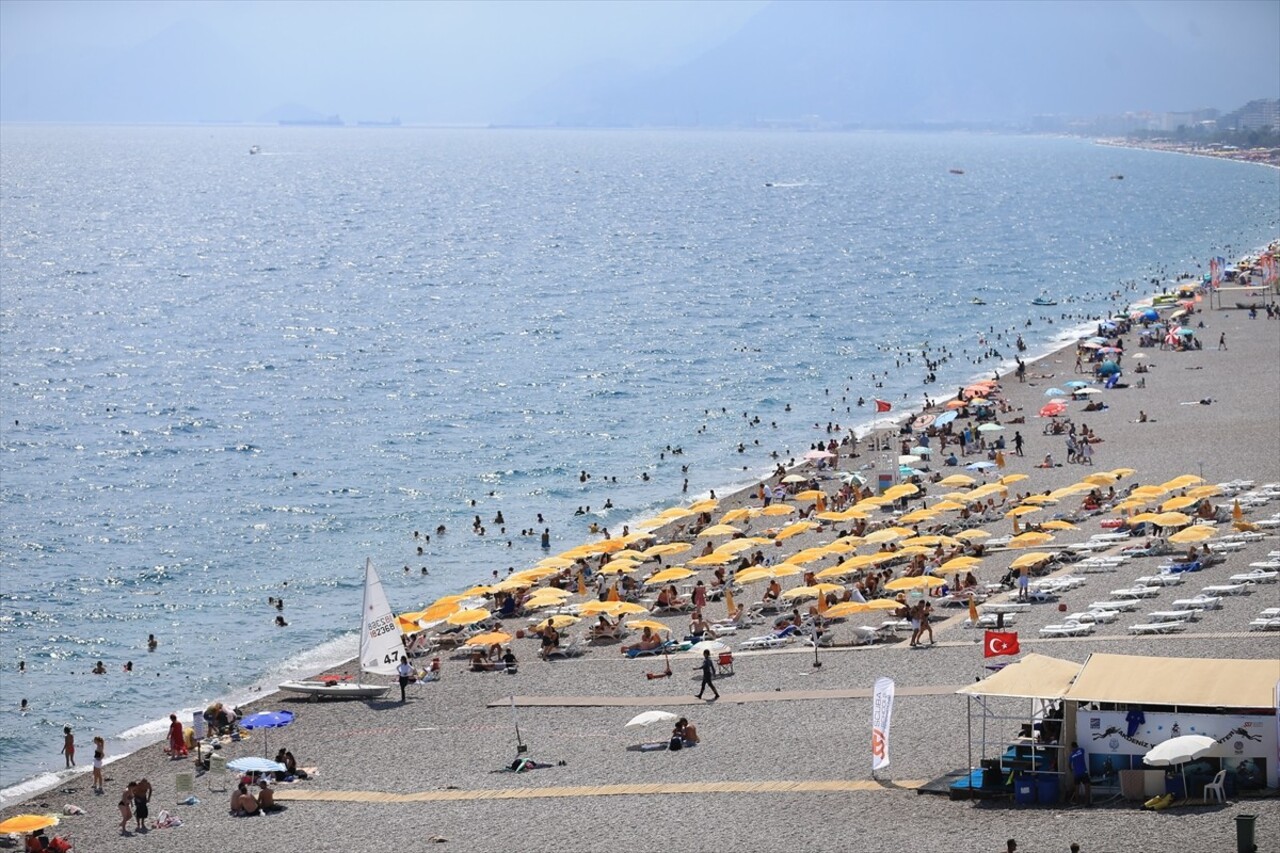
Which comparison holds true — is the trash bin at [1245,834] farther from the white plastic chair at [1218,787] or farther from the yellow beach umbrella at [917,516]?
the yellow beach umbrella at [917,516]

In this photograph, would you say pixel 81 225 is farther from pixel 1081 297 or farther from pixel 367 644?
pixel 367 644

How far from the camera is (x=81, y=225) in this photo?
180 metres

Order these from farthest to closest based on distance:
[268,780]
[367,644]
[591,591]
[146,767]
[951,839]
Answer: [591,591] → [367,644] → [146,767] → [268,780] → [951,839]

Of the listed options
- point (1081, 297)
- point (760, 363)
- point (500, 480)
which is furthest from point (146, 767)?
point (1081, 297)

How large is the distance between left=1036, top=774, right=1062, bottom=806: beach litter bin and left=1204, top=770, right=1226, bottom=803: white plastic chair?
198cm

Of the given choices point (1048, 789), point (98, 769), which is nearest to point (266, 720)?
point (98, 769)

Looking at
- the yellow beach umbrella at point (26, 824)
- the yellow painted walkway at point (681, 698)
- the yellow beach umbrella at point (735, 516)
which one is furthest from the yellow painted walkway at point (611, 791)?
the yellow beach umbrella at point (735, 516)

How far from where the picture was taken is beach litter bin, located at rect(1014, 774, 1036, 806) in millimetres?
23188

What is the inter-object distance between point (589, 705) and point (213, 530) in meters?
24.0

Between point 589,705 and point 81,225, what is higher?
point 81,225

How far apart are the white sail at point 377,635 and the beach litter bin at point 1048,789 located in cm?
1678

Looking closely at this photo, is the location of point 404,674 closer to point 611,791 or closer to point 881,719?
point 611,791

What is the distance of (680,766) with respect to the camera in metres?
27.5

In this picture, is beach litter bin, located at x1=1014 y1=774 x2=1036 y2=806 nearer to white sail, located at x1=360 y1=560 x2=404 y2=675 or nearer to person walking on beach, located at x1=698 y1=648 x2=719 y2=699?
person walking on beach, located at x1=698 y1=648 x2=719 y2=699
